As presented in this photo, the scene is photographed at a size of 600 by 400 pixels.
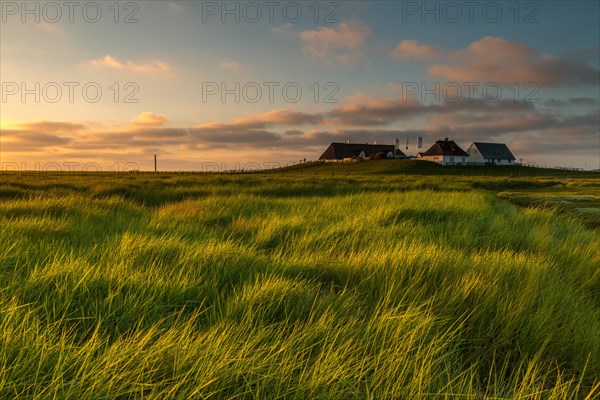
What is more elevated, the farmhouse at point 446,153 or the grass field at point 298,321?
the farmhouse at point 446,153

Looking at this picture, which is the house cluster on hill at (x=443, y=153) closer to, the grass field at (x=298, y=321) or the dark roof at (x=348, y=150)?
the dark roof at (x=348, y=150)

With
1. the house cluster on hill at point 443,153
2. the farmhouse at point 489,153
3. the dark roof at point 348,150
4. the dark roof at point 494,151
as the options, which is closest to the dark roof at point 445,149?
the house cluster on hill at point 443,153

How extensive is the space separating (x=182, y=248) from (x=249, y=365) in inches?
108

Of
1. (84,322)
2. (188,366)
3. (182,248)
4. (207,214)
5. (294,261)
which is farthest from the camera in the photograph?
(207,214)

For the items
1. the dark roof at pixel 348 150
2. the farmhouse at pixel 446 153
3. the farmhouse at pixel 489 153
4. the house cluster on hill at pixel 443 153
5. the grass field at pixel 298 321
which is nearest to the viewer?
the grass field at pixel 298 321

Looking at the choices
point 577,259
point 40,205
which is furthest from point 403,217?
point 40,205

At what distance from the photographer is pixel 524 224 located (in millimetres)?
7512

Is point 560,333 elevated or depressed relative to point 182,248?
depressed

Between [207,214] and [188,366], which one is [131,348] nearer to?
[188,366]

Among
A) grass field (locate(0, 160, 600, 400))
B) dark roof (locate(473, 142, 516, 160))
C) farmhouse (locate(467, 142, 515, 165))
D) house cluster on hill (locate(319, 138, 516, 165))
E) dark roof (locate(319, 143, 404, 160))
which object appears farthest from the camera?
dark roof (locate(319, 143, 404, 160))

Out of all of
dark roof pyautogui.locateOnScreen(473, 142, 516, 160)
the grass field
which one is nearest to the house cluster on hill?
dark roof pyautogui.locateOnScreen(473, 142, 516, 160)

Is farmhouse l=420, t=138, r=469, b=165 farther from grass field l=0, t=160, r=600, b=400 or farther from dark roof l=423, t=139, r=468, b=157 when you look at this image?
grass field l=0, t=160, r=600, b=400

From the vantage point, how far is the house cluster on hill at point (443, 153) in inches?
3703

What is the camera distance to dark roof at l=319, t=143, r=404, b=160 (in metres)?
103
